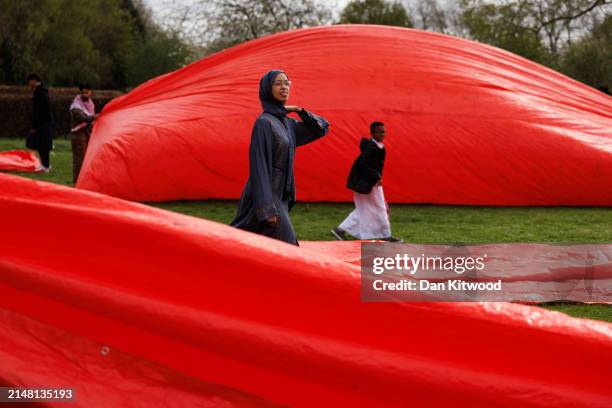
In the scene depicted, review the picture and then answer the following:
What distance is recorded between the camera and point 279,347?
2684 mm

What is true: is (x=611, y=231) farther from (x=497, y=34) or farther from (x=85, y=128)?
(x=497, y=34)

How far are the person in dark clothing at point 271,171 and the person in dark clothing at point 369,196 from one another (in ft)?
10.8

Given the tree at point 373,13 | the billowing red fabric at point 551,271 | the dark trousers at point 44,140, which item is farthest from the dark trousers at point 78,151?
the tree at point 373,13

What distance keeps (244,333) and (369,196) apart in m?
6.11

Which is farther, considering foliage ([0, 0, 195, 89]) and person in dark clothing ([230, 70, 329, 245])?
foliage ([0, 0, 195, 89])

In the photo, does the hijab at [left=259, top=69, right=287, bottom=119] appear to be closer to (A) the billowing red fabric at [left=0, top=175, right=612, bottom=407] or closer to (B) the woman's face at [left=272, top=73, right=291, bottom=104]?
(B) the woman's face at [left=272, top=73, right=291, bottom=104]

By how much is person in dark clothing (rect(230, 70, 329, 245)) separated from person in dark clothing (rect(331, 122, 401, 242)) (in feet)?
10.8

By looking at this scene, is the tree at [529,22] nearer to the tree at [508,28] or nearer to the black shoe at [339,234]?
the tree at [508,28]

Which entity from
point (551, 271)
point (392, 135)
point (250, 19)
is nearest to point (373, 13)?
point (250, 19)

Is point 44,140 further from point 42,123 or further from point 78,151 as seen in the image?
point 78,151

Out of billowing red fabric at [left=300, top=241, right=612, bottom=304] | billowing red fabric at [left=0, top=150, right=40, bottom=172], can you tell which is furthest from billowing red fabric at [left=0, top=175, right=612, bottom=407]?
billowing red fabric at [left=0, top=150, right=40, bottom=172]

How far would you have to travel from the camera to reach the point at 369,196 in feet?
28.6

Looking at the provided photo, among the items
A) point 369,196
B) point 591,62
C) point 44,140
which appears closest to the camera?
point 369,196

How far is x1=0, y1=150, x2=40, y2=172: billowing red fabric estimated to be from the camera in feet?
47.5
